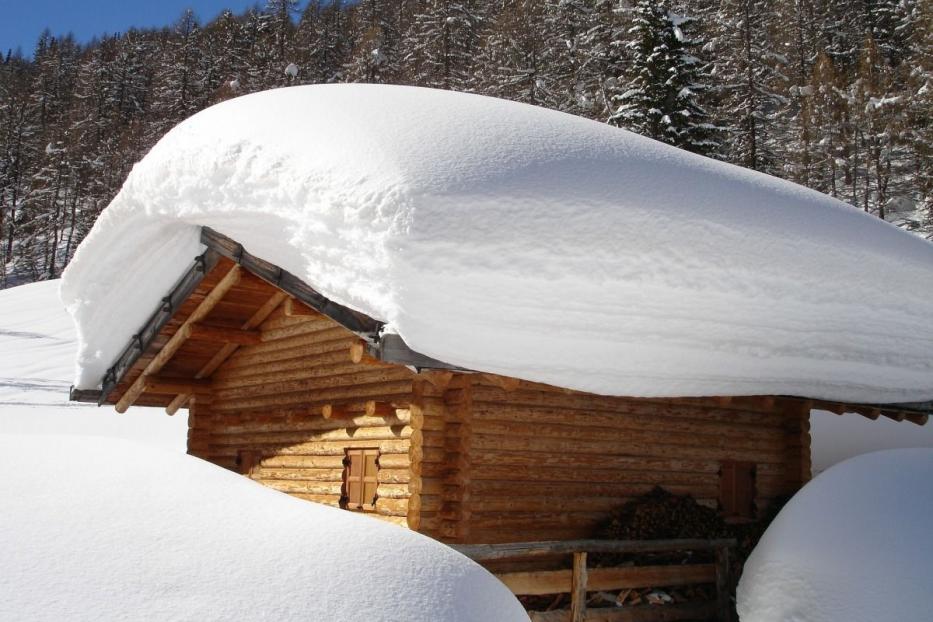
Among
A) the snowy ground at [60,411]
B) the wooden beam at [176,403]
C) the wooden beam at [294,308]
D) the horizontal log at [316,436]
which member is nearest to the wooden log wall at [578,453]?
the horizontal log at [316,436]

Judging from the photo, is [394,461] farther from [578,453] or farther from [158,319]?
[158,319]

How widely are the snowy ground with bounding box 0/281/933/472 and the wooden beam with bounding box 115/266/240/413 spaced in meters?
9.16

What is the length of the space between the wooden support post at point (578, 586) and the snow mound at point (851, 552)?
1.58 meters

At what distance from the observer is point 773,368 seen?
8430 millimetres

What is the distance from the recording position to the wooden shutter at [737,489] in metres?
9.84

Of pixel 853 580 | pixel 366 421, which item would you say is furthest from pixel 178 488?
pixel 853 580

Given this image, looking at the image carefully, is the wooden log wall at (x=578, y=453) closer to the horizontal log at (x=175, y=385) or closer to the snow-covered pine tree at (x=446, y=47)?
the horizontal log at (x=175, y=385)

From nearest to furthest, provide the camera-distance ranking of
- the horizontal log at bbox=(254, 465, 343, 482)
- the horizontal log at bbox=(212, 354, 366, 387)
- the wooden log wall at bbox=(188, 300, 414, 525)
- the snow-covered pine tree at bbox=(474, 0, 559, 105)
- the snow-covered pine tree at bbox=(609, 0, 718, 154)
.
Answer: the wooden log wall at bbox=(188, 300, 414, 525)
the horizontal log at bbox=(254, 465, 343, 482)
the horizontal log at bbox=(212, 354, 366, 387)
the snow-covered pine tree at bbox=(609, 0, 718, 154)
the snow-covered pine tree at bbox=(474, 0, 559, 105)

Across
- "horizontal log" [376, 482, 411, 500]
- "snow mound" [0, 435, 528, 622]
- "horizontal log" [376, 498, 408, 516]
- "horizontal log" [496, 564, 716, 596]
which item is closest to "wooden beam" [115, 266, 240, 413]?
"horizontal log" [376, 482, 411, 500]

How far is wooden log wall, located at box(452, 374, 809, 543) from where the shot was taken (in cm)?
773

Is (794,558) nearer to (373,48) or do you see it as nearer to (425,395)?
(425,395)

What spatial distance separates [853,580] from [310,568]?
5.33m

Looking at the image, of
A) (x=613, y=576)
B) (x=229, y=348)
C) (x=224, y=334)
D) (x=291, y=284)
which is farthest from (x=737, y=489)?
(x=229, y=348)

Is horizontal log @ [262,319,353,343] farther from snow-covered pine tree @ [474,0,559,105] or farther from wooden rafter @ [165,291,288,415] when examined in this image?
snow-covered pine tree @ [474,0,559,105]
